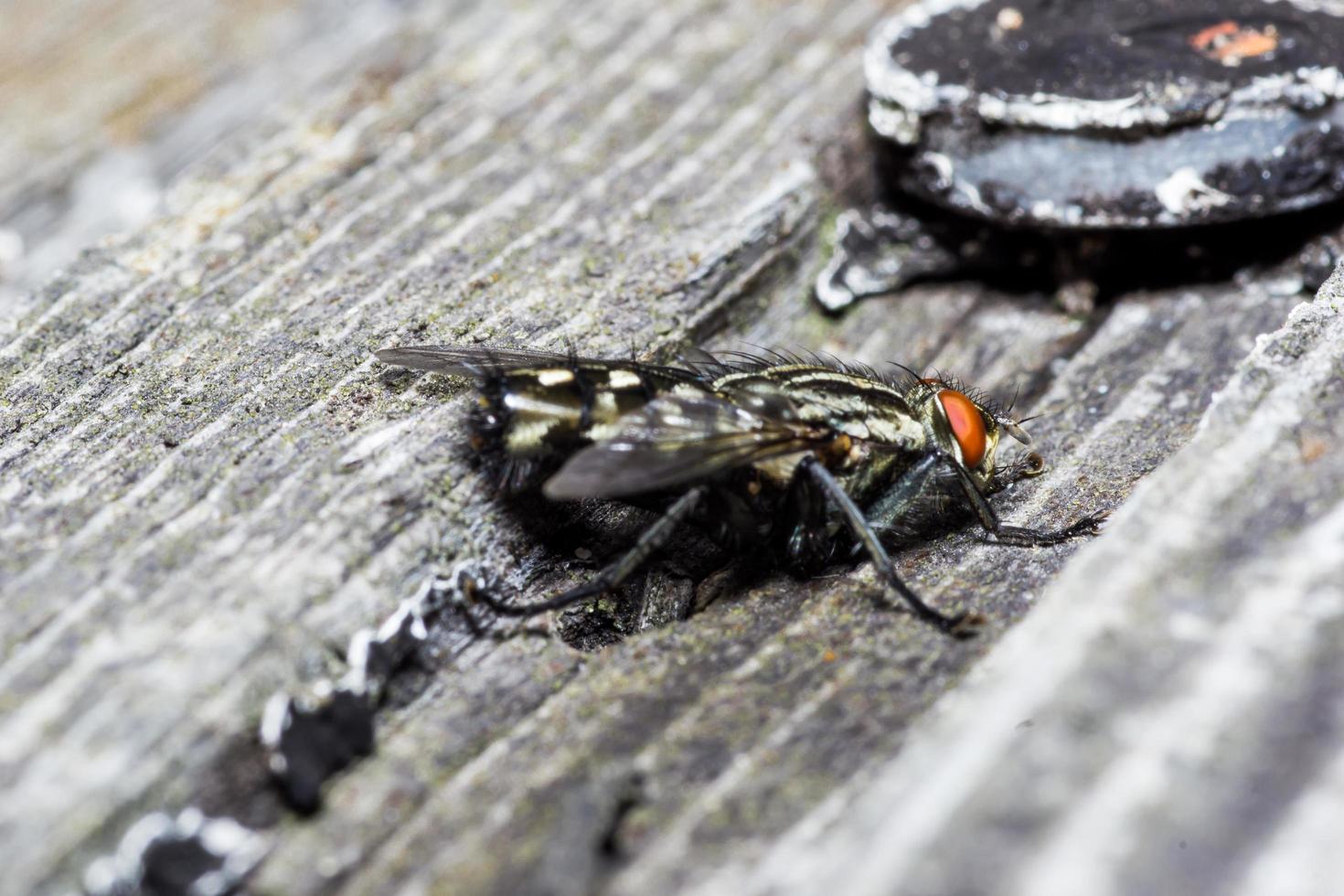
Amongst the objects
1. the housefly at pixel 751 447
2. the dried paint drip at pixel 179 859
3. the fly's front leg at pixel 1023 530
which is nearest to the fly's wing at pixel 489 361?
the housefly at pixel 751 447

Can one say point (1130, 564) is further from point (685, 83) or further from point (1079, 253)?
point (685, 83)

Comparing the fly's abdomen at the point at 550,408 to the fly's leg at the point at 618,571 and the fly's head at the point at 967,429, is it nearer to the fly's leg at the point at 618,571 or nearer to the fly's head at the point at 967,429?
the fly's leg at the point at 618,571

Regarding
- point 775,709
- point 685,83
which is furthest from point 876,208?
point 775,709

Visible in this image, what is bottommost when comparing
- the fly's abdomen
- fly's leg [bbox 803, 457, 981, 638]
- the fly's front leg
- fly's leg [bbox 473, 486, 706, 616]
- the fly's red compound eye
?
the fly's front leg

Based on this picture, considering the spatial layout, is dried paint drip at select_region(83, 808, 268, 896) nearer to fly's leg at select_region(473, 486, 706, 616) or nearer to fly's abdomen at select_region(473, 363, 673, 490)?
fly's leg at select_region(473, 486, 706, 616)

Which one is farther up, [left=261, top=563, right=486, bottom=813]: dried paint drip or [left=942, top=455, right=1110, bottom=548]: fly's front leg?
[left=261, top=563, right=486, bottom=813]: dried paint drip

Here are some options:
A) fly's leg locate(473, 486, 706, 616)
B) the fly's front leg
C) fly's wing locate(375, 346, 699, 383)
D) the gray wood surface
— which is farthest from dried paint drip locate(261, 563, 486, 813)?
the fly's front leg

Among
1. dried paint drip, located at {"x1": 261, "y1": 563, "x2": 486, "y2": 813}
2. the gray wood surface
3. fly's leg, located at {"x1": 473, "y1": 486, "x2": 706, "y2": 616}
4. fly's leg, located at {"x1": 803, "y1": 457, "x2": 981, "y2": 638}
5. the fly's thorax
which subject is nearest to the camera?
the gray wood surface
